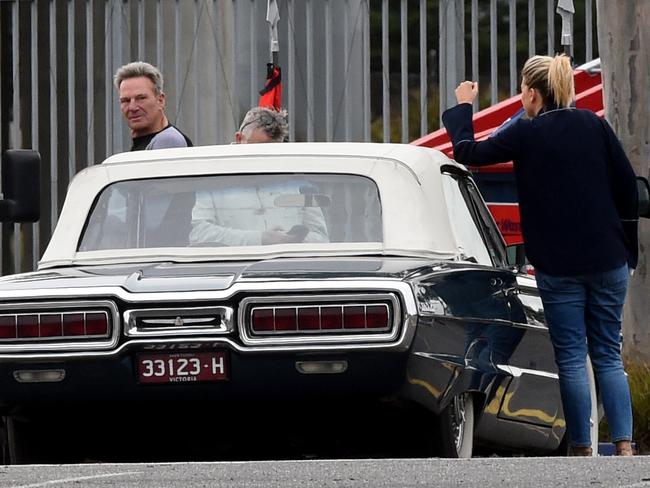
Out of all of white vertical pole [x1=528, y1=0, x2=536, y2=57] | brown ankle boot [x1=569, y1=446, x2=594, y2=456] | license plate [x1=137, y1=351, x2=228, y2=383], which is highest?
white vertical pole [x1=528, y1=0, x2=536, y2=57]

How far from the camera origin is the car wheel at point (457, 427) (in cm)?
698

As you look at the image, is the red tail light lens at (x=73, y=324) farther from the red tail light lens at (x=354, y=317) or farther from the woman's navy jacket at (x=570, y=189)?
the woman's navy jacket at (x=570, y=189)

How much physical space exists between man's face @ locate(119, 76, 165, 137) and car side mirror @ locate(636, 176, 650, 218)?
278 cm

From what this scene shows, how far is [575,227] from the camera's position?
26.9 feet

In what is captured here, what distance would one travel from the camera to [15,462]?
720cm

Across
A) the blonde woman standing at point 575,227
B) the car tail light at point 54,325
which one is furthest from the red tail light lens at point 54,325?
the blonde woman standing at point 575,227

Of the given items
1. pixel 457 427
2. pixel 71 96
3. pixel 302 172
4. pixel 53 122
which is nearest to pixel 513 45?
pixel 71 96

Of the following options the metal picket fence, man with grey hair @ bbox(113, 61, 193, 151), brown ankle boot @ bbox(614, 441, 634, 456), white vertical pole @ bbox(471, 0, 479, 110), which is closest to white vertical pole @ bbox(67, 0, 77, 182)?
the metal picket fence

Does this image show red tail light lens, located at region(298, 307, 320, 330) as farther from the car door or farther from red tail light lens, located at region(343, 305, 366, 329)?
the car door

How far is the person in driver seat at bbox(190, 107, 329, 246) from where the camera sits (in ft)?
25.1

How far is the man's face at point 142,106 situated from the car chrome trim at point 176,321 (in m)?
3.58

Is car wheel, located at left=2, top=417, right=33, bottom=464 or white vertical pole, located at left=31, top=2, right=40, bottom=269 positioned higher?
white vertical pole, located at left=31, top=2, right=40, bottom=269

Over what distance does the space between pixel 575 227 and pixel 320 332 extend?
1923mm

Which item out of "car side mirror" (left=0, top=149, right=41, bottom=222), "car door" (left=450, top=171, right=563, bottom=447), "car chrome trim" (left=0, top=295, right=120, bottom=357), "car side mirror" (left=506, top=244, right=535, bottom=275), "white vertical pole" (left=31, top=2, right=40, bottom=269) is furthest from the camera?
"white vertical pole" (left=31, top=2, right=40, bottom=269)
